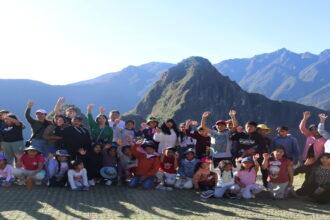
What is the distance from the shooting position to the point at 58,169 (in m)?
12.0

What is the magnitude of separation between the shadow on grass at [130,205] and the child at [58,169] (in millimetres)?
324

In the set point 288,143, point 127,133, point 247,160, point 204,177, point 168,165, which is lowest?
point 204,177

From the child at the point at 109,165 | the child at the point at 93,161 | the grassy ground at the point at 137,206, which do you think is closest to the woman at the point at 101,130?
the child at the point at 109,165

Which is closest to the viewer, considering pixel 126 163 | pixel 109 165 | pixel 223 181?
pixel 223 181

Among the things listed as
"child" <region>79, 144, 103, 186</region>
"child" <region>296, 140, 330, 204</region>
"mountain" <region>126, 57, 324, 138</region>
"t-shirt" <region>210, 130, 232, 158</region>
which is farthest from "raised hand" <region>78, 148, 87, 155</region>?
"mountain" <region>126, 57, 324, 138</region>

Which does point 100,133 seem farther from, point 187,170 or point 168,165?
point 187,170

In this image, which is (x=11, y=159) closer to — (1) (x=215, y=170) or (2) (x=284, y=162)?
(1) (x=215, y=170)

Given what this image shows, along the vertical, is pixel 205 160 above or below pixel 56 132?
below

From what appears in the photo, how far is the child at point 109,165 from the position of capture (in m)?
12.4

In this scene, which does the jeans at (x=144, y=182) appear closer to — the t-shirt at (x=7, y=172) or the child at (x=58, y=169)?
the child at (x=58, y=169)

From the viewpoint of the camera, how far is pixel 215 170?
12156mm

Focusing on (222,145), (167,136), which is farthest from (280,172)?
(167,136)

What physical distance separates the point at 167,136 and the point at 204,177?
1.73m

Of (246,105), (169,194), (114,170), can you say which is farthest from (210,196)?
(246,105)
